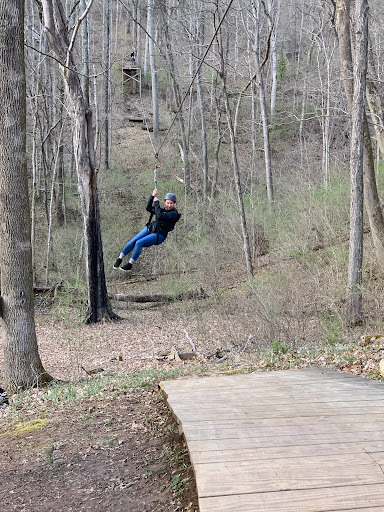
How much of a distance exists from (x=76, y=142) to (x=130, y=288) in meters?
7.97

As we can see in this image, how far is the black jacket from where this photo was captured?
1147cm

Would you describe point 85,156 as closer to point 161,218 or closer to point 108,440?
point 161,218

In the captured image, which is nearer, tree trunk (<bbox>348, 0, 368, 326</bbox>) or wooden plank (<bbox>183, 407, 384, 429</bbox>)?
wooden plank (<bbox>183, 407, 384, 429</bbox>)

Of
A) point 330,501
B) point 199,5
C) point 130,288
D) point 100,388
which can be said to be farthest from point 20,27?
point 199,5

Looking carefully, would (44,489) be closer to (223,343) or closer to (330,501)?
(330,501)

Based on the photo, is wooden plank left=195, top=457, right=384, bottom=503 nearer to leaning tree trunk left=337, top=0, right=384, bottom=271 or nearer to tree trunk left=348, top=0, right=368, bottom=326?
tree trunk left=348, top=0, right=368, bottom=326

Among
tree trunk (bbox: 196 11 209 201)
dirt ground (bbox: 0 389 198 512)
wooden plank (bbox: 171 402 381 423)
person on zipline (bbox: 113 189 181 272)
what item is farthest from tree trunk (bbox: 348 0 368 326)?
tree trunk (bbox: 196 11 209 201)

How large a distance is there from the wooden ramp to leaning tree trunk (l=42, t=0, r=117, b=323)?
8.83 metres

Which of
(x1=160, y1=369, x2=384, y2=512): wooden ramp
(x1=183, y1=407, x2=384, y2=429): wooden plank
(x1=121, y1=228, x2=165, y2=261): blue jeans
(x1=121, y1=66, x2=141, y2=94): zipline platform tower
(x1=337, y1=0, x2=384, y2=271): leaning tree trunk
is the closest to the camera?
(x1=160, y1=369, x2=384, y2=512): wooden ramp

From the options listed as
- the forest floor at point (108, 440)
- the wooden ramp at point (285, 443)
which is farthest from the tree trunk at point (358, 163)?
the wooden ramp at point (285, 443)

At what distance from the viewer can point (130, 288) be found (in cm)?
1986

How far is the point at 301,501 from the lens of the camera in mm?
2744

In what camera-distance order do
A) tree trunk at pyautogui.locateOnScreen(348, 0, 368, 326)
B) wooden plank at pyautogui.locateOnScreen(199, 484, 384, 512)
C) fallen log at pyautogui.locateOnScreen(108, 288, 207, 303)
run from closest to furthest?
1. wooden plank at pyautogui.locateOnScreen(199, 484, 384, 512)
2. tree trunk at pyautogui.locateOnScreen(348, 0, 368, 326)
3. fallen log at pyautogui.locateOnScreen(108, 288, 207, 303)

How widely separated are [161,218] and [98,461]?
8.15 metres
